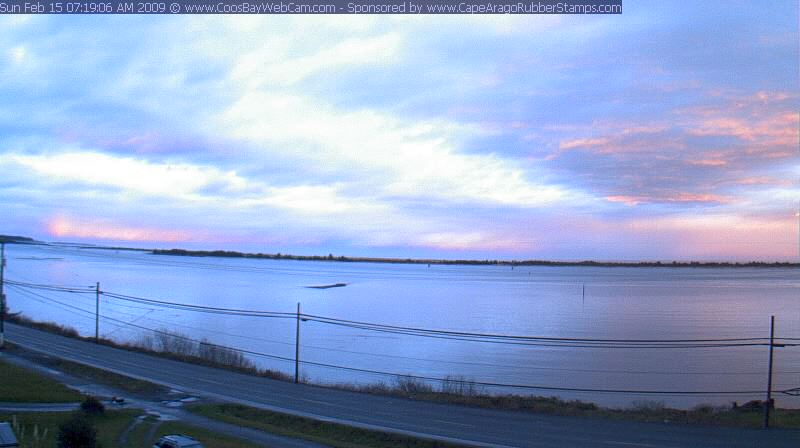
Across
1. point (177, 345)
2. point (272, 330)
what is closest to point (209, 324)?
point (272, 330)

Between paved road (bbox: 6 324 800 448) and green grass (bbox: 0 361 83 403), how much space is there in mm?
3898

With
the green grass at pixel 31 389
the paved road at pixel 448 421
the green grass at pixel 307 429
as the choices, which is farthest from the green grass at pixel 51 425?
the paved road at pixel 448 421

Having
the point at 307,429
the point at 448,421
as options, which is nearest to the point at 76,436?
the point at 307,429

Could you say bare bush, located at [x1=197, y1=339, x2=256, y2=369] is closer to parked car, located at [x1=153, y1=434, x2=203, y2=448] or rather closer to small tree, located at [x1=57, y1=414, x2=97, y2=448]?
parked car, located at [x1=153, y1=434, x2=203, y2=448]

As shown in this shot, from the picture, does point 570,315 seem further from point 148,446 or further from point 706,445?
point 148,446

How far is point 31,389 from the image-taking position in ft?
75.3

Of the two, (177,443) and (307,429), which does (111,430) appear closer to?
(177,443)

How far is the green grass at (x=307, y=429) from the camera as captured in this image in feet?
56.4

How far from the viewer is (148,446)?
16.8m

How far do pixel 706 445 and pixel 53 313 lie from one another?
64.9 m

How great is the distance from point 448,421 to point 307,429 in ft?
14.8

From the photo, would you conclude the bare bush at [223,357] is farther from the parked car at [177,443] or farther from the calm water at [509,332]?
the parked car at [177,443]

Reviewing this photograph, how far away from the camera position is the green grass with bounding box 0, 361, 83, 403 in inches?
852

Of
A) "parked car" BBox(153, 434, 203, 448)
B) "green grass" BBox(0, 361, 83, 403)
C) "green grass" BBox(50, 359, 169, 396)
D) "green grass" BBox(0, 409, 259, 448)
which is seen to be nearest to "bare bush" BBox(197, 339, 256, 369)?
"green grass" BBox(50, 359, 169, 396)
